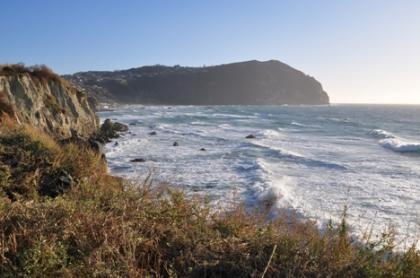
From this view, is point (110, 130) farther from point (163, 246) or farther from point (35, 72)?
point (163, 246)

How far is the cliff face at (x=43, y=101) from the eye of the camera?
15180 millimetres

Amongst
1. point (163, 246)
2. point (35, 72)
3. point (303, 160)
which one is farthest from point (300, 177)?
point (35, 72)

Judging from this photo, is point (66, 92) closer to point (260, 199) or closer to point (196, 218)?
point (260, 199)

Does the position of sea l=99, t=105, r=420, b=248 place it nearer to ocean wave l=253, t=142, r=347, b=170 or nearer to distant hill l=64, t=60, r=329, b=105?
ocean wave l=253, t=142, r=347, b=170

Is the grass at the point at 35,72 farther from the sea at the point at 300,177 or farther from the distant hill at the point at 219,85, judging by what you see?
the distant hill at the point at 219,85

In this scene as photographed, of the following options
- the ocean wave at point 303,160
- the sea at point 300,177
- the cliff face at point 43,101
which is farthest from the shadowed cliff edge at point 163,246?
the ocean wave at point 303,160

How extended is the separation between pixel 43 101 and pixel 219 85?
518 feet

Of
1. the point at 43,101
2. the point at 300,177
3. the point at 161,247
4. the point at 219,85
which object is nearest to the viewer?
the point at 161,247

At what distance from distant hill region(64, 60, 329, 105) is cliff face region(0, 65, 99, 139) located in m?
122

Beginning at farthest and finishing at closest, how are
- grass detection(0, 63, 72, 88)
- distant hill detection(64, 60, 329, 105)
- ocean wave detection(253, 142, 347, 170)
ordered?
distant hill detection(64, 60, 329, 105), ocean wave detection(253, 142, 347, 170), grass detection(0, 63, 72, 88)

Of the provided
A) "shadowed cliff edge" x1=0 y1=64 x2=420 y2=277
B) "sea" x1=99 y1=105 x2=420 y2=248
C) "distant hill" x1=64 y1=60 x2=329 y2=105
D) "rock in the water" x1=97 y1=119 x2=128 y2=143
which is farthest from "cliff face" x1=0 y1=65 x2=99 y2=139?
"distant hill" x1=64 y1=60 x2=329 y2=105

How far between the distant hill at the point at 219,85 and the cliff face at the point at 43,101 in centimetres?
12195

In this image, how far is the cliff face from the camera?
15.2m

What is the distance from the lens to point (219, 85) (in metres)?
173
